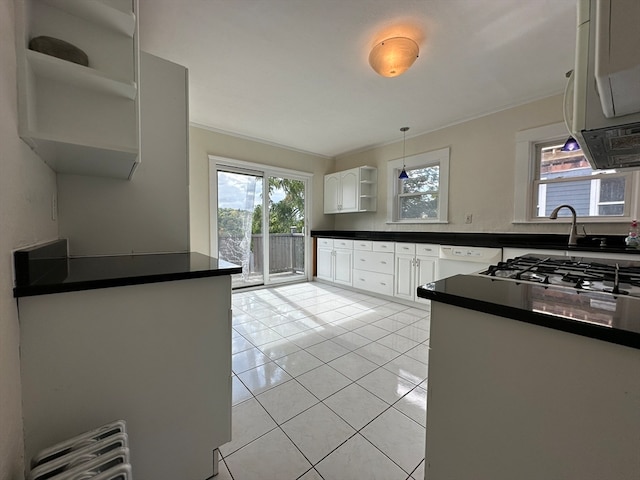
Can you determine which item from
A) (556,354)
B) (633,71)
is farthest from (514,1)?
(556,354)

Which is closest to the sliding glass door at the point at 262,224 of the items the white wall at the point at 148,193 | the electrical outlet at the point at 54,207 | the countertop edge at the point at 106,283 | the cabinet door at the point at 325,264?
the cabinet door at the point at 325,264

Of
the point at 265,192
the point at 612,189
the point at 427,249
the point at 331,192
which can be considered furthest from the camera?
the point at 331,192

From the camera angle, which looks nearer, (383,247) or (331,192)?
(383,247)

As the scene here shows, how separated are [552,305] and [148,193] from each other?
197 cm

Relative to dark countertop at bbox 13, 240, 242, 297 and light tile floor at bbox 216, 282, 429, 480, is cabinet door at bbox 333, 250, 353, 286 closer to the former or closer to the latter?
light tile floor at bbox 216, 282, 429, 480

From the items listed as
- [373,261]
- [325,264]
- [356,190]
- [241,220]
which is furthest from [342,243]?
[241,220]

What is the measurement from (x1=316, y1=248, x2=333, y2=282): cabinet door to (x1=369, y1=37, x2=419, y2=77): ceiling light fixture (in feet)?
10.2

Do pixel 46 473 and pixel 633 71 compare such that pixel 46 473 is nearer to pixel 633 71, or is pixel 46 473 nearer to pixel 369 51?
pixel 633 71

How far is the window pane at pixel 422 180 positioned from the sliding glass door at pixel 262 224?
1912 mm

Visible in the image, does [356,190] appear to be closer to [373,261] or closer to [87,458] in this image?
[373,261]

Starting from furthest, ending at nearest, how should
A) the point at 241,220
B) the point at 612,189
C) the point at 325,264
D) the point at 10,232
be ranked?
the point at 325,264
the point at 241,220
the point at 612,189
the point at 10,232

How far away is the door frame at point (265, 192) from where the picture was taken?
3818 mm

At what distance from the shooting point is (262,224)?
441cm

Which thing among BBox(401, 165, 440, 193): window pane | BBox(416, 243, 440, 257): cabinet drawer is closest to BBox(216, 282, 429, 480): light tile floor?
BBox(416, 243, 440, 257): cabinet drawer
